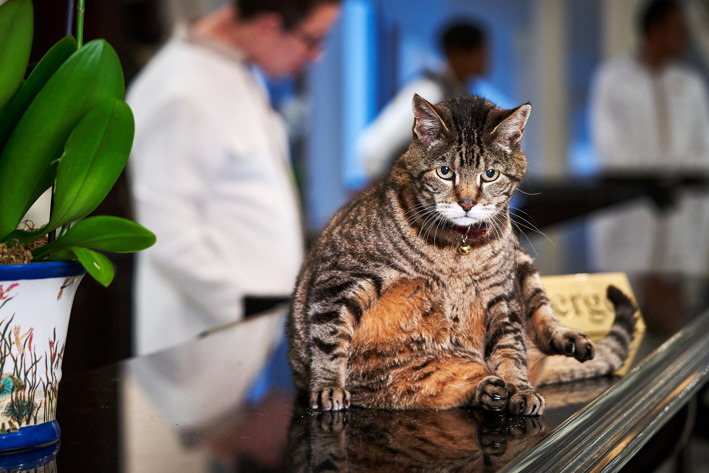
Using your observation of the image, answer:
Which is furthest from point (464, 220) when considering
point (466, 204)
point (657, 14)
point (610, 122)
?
point (657, 14)

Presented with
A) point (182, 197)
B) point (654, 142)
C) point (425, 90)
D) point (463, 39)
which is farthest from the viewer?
point (654, 142)

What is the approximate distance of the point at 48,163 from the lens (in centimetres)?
68

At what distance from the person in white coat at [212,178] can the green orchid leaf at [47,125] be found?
4.87 feet

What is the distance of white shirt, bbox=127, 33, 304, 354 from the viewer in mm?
2180

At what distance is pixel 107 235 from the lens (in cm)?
67

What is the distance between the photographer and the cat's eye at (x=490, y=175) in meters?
0.80

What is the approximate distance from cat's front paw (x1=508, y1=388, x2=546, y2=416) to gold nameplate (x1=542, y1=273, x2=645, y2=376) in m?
0.32

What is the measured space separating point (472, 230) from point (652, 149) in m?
4.70

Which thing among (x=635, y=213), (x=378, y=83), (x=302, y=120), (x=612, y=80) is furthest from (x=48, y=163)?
(x=378, y=83)

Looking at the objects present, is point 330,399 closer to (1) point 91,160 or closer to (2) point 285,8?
(1) point 91,160

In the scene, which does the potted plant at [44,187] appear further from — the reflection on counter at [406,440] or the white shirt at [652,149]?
the white shirt at [652,149]

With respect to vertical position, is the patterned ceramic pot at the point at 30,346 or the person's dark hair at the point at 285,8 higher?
the person's dark hair at the point at 285,8

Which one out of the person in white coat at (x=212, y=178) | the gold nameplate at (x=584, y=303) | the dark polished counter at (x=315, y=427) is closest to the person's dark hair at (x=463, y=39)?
the person in white coat at (x=212, y=178)

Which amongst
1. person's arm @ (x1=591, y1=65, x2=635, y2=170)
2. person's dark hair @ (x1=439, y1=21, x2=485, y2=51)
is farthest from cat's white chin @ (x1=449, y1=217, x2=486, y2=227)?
person's arm @ (x1=591, y1=65, x2=635, y2=170)
